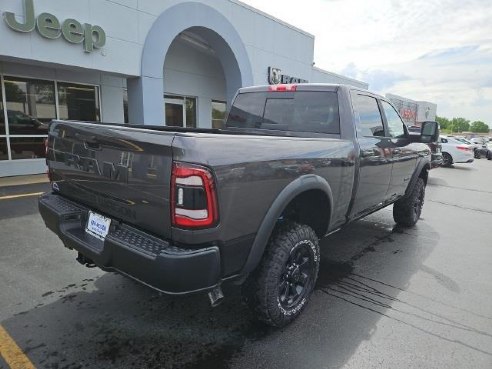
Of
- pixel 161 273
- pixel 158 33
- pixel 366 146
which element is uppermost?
pixel 158 33

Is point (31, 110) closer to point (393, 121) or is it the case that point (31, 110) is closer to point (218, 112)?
point (218, 112)

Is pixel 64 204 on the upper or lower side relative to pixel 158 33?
lower

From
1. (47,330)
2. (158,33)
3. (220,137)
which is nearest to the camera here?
(220,137)

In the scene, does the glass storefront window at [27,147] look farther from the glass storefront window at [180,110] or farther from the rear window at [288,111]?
the rear window at [288,111]

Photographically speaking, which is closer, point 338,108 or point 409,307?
point 409,307

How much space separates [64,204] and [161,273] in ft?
4.58

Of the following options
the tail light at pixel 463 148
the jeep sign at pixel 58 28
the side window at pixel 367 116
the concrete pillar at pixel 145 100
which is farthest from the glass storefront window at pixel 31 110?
the tail light at pixel 463 148

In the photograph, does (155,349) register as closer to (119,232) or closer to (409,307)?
(119,232)

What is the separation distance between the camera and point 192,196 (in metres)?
2.04

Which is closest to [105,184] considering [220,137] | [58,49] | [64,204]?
[64,204]

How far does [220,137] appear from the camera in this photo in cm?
222

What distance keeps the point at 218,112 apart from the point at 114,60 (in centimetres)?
674

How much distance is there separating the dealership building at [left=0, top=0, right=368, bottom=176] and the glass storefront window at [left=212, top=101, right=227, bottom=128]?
0.74 m

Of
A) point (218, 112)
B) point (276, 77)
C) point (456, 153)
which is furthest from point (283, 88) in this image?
point (456, 153)
